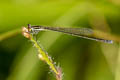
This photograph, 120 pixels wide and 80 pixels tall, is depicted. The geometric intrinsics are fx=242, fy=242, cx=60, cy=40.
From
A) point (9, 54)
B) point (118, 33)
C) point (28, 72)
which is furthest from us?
point (118, 33)

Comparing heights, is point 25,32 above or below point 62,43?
below

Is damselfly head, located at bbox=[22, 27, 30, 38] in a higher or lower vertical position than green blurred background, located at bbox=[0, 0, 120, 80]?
lower

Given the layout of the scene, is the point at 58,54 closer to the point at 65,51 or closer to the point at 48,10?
the point at 65,51

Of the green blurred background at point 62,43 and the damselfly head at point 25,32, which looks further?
the green blurred background at point 62,43

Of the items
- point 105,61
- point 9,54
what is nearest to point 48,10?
point 9,54

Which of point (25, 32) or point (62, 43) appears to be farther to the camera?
point (62, 43)

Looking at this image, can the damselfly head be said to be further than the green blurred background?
No

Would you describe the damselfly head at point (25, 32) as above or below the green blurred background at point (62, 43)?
below

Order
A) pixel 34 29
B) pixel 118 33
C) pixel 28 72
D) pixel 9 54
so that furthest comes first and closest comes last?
pixel 118 33
pixel 9 54
pixel 28 72
pixel 34 29
